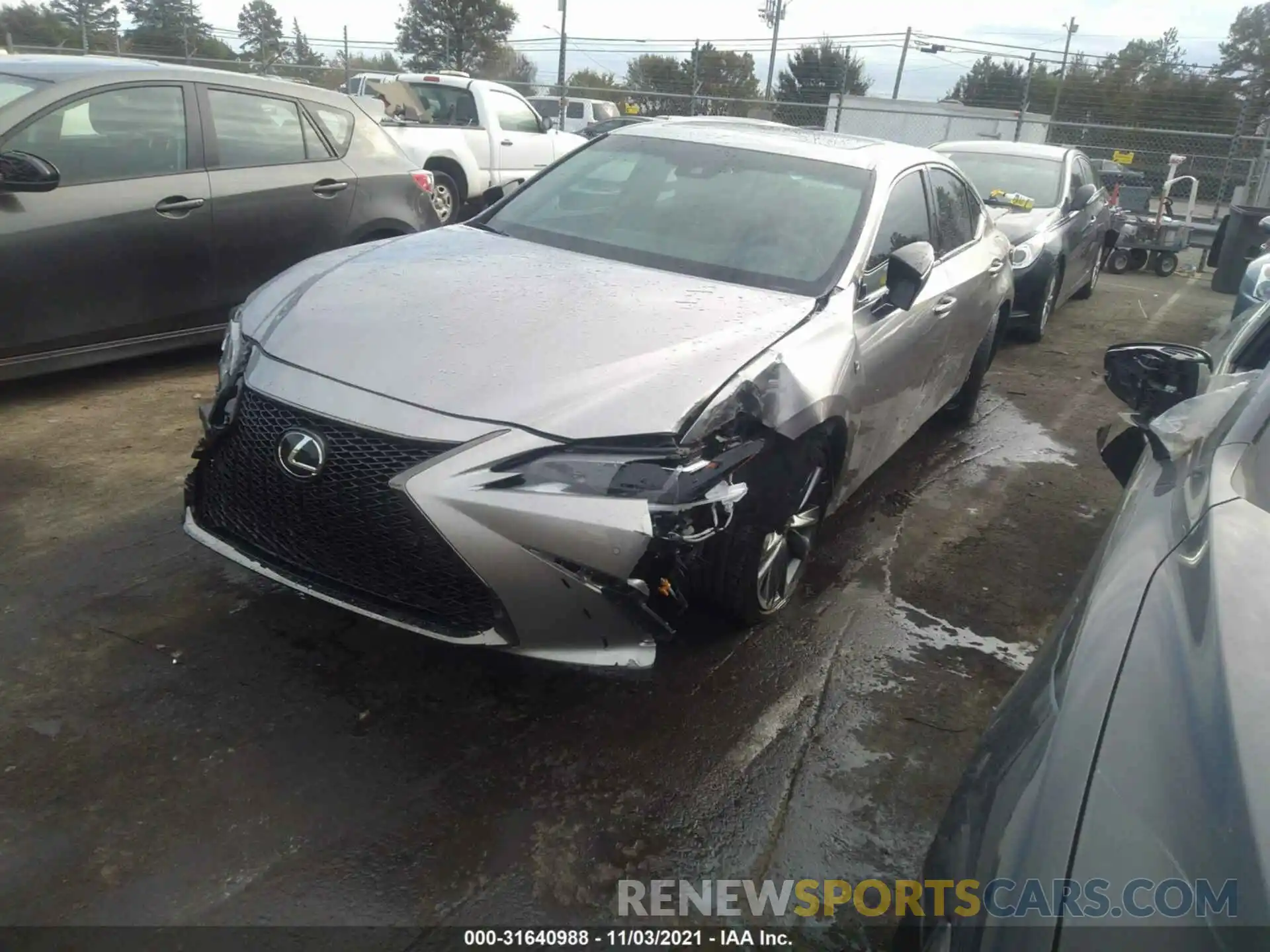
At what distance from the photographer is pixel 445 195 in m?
11.4

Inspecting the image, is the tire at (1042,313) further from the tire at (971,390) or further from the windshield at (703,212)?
the windshield at (703,212)

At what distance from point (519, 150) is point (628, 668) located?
35.7ft

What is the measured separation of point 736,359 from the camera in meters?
2.86

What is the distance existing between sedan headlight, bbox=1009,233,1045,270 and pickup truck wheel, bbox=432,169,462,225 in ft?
20.8

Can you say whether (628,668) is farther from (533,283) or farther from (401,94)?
(401,94)

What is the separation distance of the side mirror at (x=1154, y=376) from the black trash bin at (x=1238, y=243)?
964cm

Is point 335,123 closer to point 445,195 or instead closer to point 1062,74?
point 445,195

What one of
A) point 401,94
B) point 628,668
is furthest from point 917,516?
point 401,94

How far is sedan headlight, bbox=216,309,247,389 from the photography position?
2963 millimetres

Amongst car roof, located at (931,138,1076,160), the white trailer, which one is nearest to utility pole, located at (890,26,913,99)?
the white trailer

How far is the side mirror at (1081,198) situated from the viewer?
342 inches

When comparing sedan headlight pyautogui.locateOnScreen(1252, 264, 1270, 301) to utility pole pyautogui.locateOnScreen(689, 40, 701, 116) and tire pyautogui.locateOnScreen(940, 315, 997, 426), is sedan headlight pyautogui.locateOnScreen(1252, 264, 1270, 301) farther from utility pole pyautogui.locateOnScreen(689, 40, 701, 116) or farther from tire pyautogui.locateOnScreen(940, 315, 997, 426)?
utility pole pyautogui.locateOnScreen(689, 40, 701, 116)

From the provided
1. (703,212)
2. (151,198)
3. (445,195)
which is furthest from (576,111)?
(703,212)

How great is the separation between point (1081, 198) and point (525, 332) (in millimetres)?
7580
